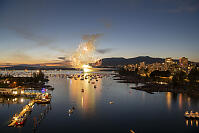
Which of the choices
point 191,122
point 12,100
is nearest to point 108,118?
point 191,122

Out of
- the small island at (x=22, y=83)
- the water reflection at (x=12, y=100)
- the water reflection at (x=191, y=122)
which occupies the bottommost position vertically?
the water reflection at (x=191, y=122)

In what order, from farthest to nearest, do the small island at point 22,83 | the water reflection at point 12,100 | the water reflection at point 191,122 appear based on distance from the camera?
1. the small island at point 22,83
2. the water reflection at point 12,100
3. the water reflection at point 191,122

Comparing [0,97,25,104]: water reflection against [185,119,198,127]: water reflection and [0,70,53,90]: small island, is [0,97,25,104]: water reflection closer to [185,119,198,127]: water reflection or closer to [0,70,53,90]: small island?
[0,70,53,90]: small island

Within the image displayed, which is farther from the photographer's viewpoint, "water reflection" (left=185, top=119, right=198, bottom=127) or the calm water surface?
"water reflection" (left=185, top=119, right=198, bottom=127)

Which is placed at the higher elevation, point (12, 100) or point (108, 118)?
point (12, 100)

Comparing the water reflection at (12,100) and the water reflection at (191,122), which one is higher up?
the water reflection at (12,100)

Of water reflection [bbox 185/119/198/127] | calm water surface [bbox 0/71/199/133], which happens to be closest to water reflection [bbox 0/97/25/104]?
calm water surface [bbox 0/71/199/133]

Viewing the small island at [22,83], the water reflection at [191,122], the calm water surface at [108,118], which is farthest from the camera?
the small island at [22,83]

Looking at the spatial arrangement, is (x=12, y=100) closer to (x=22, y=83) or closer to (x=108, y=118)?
(x=108, y=118)

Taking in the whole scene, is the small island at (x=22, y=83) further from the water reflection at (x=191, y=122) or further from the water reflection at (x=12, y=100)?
the water reflection at (x=191, y=122)

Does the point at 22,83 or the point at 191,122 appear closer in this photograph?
the point at 191,122

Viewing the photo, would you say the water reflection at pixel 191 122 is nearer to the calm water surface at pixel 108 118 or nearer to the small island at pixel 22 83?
the calm water surface at pixel 108 118

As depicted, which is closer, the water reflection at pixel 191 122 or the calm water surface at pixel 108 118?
the calm water surface at pixel 108 118

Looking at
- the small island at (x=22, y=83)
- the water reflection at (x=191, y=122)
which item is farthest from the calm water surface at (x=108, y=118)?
the small island at (x=22, y=83)
